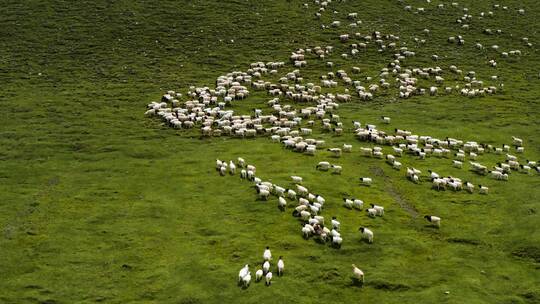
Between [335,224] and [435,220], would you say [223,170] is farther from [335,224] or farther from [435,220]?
[435,220]

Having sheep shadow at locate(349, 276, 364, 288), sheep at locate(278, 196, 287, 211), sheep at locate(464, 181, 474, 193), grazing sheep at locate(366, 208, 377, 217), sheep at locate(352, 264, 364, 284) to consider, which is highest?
sheep at locate(352, 264, 364, 284)

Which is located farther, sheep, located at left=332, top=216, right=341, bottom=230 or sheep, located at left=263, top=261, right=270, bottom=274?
sheep, located at left=332, top=216, right=341, bottom=230

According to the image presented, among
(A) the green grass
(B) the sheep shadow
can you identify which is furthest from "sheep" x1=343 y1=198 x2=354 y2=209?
(B) the sheep shadow

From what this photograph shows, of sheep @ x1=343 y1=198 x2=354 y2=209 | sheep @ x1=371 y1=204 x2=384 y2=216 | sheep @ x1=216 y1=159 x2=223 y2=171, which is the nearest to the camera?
sheep @ x1=371 y1=204 x2=384 y2=216

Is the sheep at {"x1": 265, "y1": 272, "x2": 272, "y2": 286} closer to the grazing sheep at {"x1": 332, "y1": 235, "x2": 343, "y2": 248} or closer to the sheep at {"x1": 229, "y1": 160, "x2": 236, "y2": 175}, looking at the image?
Result: the grazing sheep at {"x1": 332, "y1": 235, "x2": 343, "y2": 248}

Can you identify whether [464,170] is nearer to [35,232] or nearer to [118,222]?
[118,222]

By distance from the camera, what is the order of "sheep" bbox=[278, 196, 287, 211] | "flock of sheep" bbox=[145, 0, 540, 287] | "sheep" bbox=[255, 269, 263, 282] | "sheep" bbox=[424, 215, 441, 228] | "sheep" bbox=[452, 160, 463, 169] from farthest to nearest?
1. "sheep" bbox=[452, 160, 463, 169]
2. "flock of sheep" bbox=[145, 0, 540, 287]
3. "sheep" bbox=[278, 196, 287, 211]
4. "sheep" bbox=[424, 215, 441, 228]
5. "sheep" bbox=[255, 269, 263, 282]

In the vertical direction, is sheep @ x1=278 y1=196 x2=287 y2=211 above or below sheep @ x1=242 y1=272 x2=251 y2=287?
below
